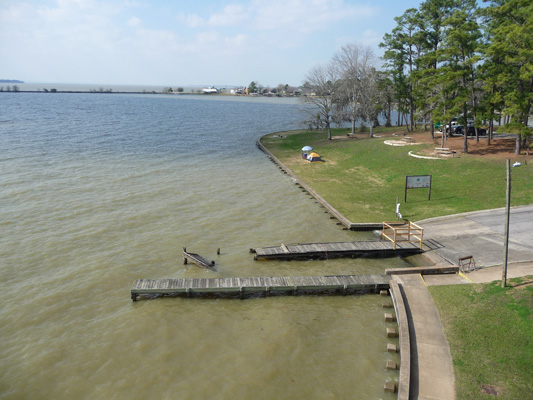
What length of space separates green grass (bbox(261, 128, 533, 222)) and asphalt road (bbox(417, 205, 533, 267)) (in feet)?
4.24

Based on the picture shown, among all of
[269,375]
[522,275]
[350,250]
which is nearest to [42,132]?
[350,250]

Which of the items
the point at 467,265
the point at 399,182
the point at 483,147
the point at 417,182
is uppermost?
the point at 483,147

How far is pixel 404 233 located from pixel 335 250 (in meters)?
4.28

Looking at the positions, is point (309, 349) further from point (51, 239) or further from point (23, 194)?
point (23, 194)

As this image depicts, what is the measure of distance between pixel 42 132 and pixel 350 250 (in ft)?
222

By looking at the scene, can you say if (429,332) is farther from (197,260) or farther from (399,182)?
(399,182)

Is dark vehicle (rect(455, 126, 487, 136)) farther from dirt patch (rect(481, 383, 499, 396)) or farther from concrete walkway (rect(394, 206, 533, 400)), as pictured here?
dirt patch (rect(481, 383, 499, 396))

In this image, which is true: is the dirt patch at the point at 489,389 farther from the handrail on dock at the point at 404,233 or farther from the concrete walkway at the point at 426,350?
the handrail on dock at the point at 404,233

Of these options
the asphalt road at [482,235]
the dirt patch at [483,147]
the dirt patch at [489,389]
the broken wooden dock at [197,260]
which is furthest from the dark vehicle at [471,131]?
the dirt patch at [489,389]

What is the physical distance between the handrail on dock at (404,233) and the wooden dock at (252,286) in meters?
4.26

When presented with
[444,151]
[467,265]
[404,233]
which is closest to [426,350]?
[467,265]

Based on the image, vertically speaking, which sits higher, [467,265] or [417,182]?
[417,182]

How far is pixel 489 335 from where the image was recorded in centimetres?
1357

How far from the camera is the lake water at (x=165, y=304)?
13320 mm
